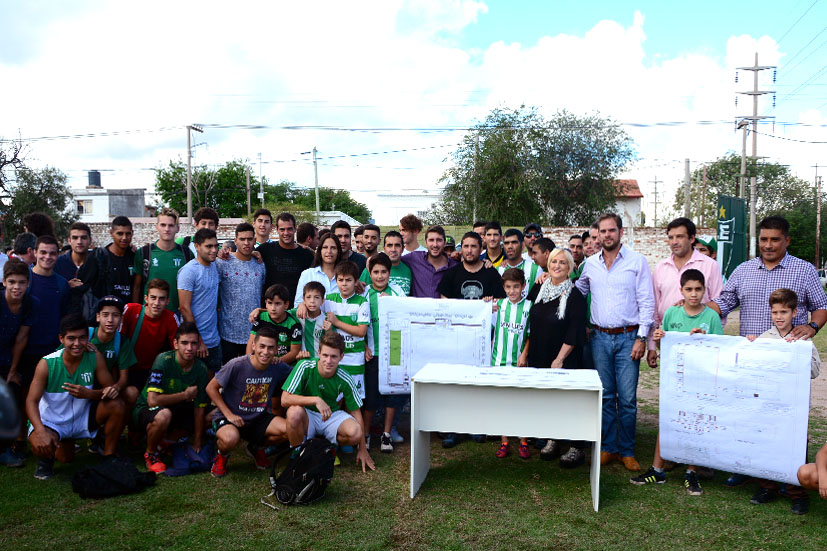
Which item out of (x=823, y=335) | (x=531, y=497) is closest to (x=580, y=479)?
(x=531, y=497)

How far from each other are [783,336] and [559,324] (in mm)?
1764

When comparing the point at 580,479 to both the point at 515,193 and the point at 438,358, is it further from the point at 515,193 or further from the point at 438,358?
the point at 515,193

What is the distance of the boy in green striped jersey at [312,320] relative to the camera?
5895mm

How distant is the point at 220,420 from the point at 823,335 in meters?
15.8

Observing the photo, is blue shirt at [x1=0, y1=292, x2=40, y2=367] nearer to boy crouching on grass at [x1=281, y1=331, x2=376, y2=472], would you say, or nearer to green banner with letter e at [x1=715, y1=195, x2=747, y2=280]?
boy crouching on grass at [x1=281, y1=331, x2=376, y2=472]

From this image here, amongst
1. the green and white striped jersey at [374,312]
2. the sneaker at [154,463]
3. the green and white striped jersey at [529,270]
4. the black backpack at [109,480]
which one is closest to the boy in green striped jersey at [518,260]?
the green and white striped jersey at [529,270]

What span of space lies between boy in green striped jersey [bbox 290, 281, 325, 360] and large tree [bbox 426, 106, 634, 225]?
2331 centimetres

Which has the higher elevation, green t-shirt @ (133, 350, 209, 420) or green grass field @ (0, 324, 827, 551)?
green t-shirt @ (133, 350, 209, 420)

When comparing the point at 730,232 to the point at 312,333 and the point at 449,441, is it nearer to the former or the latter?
the point at 449,441

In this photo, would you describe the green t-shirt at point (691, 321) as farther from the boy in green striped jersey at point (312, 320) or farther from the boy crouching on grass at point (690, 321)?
the boy in green striped jersey at point (312, 320)

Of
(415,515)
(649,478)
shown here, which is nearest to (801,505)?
(649,478)

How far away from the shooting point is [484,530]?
174 inches

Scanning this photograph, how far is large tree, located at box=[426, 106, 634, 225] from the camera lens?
2920 cm

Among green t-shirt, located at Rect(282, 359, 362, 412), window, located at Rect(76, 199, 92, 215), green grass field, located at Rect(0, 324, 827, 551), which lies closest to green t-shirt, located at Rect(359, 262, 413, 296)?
green t-shirt, located at Rect(282, 359, 362, 412)
